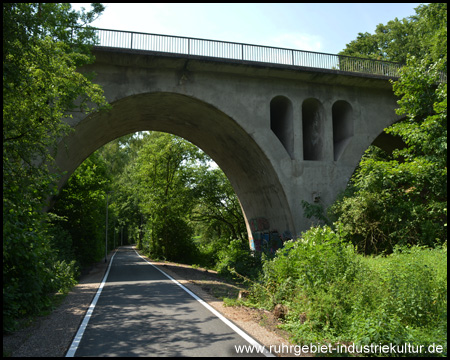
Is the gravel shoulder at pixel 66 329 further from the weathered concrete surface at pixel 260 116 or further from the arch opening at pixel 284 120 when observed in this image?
the arch opening at pixel 284 120

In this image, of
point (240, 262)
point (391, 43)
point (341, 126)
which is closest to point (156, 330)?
point (240, 262)

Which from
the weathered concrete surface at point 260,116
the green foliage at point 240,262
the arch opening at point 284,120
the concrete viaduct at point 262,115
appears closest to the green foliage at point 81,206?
the concrete viaduct at point 262,115

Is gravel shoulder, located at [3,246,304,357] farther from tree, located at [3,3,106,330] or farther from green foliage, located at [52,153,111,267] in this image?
green foliage, located at [52,153,111,267]

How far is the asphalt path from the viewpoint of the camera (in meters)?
5.57

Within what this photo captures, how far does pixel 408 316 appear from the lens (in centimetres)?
621

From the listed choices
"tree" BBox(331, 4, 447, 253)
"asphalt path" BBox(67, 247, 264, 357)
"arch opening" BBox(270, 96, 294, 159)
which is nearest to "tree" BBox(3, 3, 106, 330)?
"asphalt path" BBox(67, 247, 264, 357)

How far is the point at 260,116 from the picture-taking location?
55.8 ft

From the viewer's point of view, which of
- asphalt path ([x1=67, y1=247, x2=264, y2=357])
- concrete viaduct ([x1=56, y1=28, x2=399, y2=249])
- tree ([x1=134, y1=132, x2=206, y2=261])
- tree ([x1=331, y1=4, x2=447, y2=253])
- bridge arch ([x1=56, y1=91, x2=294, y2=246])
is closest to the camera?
asphalt path ([x1=67, y1=247, x2=264, y2=357])

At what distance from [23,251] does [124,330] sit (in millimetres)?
2422

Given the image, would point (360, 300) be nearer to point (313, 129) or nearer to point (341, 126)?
point (313, 129)

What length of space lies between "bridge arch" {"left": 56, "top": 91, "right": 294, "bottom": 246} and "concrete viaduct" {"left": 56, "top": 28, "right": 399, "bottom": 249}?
0.07 metres

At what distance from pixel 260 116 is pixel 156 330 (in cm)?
1202

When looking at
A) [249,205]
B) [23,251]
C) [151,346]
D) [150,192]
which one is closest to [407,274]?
[151,346]

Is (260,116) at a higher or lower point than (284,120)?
lower
